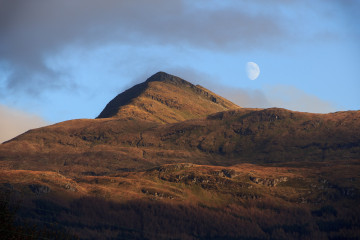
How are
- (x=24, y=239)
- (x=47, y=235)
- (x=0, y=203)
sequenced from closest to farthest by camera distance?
1. (x=24, y=239)
2. (x=0, y=203)
3. (x=47, y=235)

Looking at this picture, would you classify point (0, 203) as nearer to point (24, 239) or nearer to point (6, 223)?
point (6, 223)

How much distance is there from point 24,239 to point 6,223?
7975mm

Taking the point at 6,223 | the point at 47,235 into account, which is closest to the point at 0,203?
the point at 6,223

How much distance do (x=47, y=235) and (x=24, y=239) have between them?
37188mm

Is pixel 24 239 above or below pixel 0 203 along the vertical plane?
below

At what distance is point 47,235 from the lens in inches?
4975

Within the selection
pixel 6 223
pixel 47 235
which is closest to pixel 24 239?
pixel 6 223

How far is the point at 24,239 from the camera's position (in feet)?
A: 297

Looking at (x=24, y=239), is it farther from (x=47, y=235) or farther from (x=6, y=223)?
(x=47, y=235)

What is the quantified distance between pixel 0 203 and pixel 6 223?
4299 mm

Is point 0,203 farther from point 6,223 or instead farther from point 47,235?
point 47,235

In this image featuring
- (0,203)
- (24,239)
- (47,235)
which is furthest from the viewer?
(47,235)

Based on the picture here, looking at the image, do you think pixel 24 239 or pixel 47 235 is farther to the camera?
pixel 47 235

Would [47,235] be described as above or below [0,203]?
below
